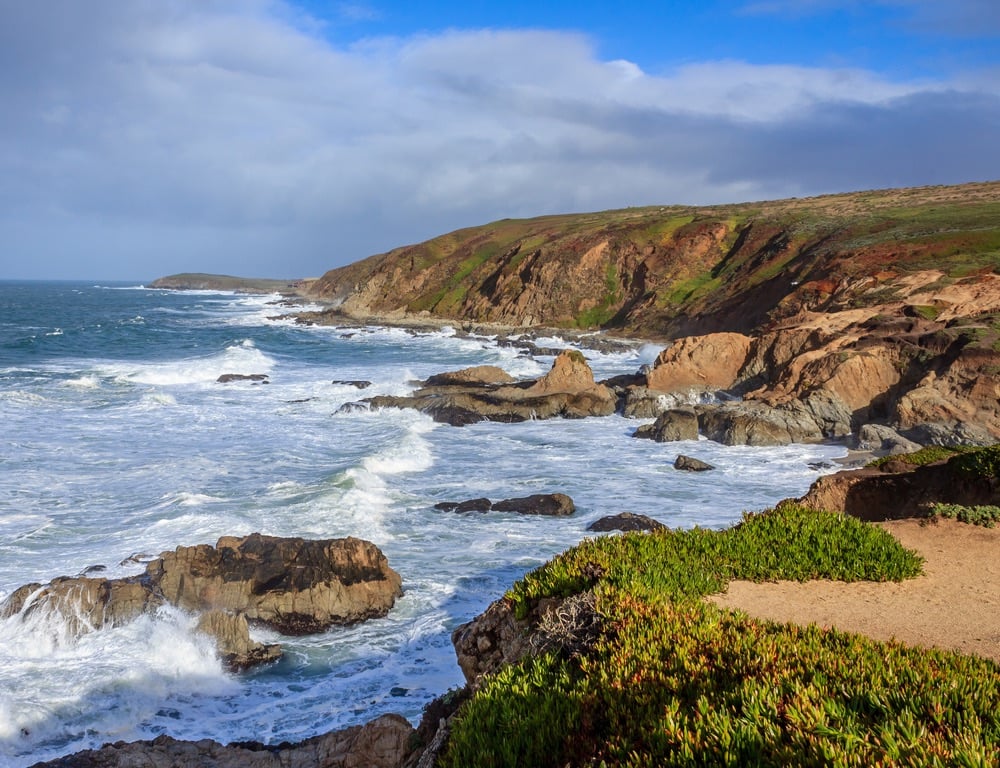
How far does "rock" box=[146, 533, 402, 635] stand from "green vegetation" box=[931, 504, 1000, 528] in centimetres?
896

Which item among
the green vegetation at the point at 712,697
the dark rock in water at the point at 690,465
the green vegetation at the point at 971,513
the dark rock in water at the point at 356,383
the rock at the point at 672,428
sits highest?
the green vegetation at the point at 712,697

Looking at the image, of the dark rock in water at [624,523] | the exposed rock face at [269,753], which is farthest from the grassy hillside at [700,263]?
the exposed rock face at [269,753]

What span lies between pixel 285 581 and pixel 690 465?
44.6 ft

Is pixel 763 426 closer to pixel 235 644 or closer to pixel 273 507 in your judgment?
pixel 273 507

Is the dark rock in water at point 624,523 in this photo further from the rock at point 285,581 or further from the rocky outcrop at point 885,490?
the rock at point 285,581

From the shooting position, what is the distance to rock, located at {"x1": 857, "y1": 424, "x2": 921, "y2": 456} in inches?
941

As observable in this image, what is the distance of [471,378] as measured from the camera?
38312 mm

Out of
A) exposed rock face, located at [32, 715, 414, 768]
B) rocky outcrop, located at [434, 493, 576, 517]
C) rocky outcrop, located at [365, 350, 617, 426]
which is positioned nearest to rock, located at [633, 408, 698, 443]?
rocky outcrop, located at [365, 350, 617, 426]

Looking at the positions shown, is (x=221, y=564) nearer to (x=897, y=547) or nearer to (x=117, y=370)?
(x=897, y=547)

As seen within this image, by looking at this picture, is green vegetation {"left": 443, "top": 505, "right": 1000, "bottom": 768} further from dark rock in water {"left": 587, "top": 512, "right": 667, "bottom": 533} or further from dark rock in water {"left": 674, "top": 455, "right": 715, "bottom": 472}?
dark rock in water {"left": 674, "top": 455, "right": 715, "bottom": 472}

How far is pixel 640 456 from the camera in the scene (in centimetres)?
2600

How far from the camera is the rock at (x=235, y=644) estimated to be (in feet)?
40.5

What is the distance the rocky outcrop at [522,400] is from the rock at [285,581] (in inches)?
678

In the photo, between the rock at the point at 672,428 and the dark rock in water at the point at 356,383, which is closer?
the rock at the point at 672,428
